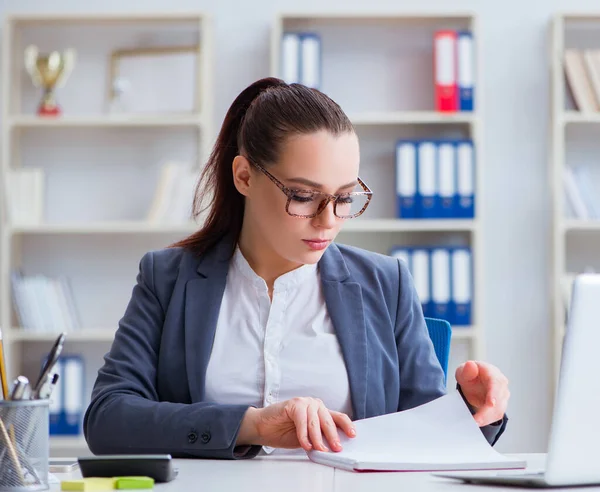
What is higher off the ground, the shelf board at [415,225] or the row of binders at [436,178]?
the row of binders at [436,178]

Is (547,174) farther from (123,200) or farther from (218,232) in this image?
(218,232)

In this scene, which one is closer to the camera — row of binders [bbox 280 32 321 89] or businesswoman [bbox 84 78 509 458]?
businesswoman [bbox 84 78 509 458]

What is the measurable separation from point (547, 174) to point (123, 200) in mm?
1850

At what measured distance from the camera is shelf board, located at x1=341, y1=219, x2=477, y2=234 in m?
3.76

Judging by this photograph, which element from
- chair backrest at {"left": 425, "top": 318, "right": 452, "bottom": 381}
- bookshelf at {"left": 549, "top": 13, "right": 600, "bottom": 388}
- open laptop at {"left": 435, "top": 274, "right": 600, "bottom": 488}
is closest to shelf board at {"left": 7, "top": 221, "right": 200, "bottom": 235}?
bookshelf at {"left": 549, "top": 13, "right": 600, "bottom": 388}

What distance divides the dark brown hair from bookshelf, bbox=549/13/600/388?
2210 millimetres

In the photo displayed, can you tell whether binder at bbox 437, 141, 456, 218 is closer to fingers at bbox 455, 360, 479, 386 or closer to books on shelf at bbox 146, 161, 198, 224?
books on shelf at bbox 146, 161, 198, 224

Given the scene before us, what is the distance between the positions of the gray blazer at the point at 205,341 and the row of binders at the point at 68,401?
7.27 feet

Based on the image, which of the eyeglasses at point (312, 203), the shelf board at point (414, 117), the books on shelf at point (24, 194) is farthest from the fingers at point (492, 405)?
the books on shelf at point (24, 194)

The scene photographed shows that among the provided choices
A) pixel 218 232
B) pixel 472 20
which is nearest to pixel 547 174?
pixel 472 20

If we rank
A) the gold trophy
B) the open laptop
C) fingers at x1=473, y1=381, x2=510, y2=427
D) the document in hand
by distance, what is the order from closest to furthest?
the open laptop, the document in hand, fingers at x1=473, y1=381, x2=510, y2=427, the gold trophy

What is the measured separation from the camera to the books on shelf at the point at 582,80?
3.82 meters

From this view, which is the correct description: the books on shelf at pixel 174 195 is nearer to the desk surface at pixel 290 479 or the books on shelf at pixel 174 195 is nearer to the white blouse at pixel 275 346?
the white blouse at pixel 275 346

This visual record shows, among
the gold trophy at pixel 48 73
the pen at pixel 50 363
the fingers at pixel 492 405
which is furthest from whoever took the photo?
the gold trophy at pixel 48 73
